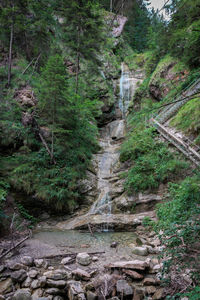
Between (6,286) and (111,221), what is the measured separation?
5.06 metres

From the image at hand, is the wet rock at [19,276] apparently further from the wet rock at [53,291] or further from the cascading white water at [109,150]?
the cascading white water at [109,150]

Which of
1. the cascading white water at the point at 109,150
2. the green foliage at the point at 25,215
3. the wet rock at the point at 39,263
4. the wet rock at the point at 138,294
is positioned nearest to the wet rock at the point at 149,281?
the wet rock at the point at 138,294

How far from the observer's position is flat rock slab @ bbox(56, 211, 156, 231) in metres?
7.57

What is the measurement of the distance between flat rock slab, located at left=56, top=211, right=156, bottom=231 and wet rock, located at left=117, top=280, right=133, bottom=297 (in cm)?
437

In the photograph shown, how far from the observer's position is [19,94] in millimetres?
10609

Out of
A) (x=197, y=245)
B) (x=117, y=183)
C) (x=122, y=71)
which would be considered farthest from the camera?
(x=122, y=71)

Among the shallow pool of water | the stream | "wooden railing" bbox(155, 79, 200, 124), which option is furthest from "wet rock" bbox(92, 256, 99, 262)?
"wooden railing" bbox(155, 79, 200, 124)

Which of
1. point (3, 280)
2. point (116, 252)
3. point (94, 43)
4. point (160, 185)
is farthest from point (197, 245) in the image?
point (94, 43)

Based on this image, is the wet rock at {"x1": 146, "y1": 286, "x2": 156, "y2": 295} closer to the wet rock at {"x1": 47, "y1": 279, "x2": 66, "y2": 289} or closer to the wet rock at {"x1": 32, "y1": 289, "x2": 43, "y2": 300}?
the wet rock at {"x1": 47, "y1": 279, "x2": 66, "y2": 289}

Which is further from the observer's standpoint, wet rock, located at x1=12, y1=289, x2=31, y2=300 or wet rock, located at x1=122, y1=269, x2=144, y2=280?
wet rock, located at x1=122, y1=269, x2=144, y2=280

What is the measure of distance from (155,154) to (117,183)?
115 inches

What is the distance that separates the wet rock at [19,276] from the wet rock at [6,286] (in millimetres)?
111

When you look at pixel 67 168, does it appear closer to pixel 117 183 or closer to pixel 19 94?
pixel 117 183

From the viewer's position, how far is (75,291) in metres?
3.21
